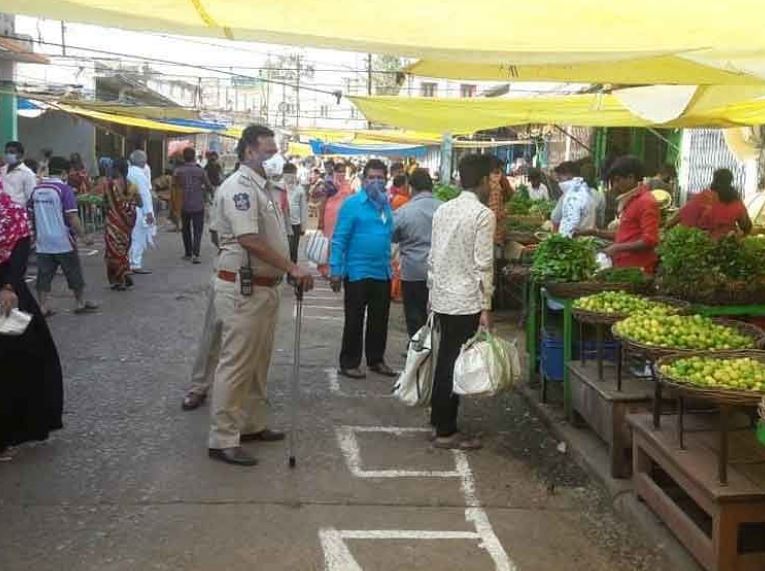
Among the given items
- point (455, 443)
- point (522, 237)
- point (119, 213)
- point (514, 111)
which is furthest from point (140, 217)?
point (455, 443)

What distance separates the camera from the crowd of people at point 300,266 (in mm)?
5470

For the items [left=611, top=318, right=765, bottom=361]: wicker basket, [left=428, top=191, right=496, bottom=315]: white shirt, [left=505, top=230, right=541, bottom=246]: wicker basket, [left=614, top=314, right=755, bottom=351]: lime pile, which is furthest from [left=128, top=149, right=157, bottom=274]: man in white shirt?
[left=611, top=318, right=765, bottom=361]: wicker basket

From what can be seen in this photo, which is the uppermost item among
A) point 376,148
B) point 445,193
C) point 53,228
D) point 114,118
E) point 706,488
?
point 376,148

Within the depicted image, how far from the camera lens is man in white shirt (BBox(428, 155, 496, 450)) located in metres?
5.73

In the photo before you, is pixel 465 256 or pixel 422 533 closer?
pixel 422 533

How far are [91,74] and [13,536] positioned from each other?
23501mm

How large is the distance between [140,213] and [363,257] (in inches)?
291

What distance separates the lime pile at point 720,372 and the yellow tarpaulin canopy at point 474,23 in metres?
1.39

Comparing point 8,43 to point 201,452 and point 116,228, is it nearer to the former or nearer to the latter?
point 116,228

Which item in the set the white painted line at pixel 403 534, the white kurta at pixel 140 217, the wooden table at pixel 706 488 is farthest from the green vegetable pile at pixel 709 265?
the white kurta at pixel 140 217

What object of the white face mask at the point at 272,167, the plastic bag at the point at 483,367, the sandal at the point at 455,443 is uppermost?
the white face mask at the point at 272,167

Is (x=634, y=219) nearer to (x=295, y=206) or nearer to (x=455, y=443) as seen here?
(x=455, y=443)

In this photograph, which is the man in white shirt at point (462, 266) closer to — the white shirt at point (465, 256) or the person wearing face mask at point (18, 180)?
the white shirt at point (465, 256)

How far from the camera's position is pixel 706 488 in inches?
155
